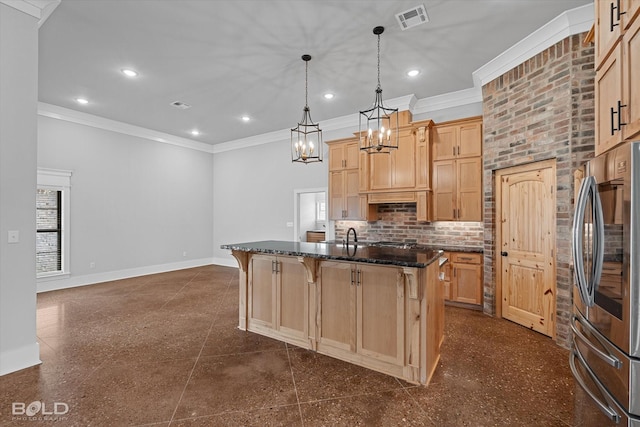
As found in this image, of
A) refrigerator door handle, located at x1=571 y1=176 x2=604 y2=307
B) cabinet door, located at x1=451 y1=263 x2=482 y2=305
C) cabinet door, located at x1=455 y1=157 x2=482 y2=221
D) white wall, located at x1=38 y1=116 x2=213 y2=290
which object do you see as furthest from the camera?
white wall, located at x1=38 y1=116 x2=213 y2=290

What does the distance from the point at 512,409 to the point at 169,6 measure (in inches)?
180

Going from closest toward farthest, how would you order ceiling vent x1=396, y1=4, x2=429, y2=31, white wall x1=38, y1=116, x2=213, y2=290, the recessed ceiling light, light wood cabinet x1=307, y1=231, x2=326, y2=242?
ceiling vent x1=396, y1=4, x2=429, y2=31 → the recessed ceiling light → white wall x1=38, y1=116, x2=213, y2=290 → light wood cabinet x1=307, y1=231, x2=326, y2=242

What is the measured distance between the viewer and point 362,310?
275cm

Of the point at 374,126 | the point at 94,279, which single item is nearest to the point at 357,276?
the point at 374,126

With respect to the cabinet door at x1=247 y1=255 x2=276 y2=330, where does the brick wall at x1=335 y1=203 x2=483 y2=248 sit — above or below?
above

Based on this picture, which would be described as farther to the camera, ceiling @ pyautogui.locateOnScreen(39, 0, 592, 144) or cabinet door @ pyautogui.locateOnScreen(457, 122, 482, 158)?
cabinet door @ pyautogui.locateOnScreen(457, 122, 482, 158)

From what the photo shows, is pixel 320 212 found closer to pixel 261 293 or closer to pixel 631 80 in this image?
pixel 261 293

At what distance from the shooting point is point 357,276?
9.07 feet

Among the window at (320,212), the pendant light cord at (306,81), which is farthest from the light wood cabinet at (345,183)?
the window at (320,212)

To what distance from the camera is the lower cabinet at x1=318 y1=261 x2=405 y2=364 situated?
102 inches

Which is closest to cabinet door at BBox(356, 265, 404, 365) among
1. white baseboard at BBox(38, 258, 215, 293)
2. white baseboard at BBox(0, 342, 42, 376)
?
white baseboard at BBox(0, 342, 42, 376)

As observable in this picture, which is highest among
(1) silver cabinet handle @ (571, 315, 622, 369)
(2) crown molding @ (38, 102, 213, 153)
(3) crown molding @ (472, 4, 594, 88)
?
(3) crown molding @ (472, 4, 594, 88)

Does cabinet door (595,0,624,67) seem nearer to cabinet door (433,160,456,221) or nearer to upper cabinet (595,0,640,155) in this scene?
upper cabinet (595,0,640,155)

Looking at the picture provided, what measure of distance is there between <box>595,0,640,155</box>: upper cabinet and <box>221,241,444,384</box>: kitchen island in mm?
1479
